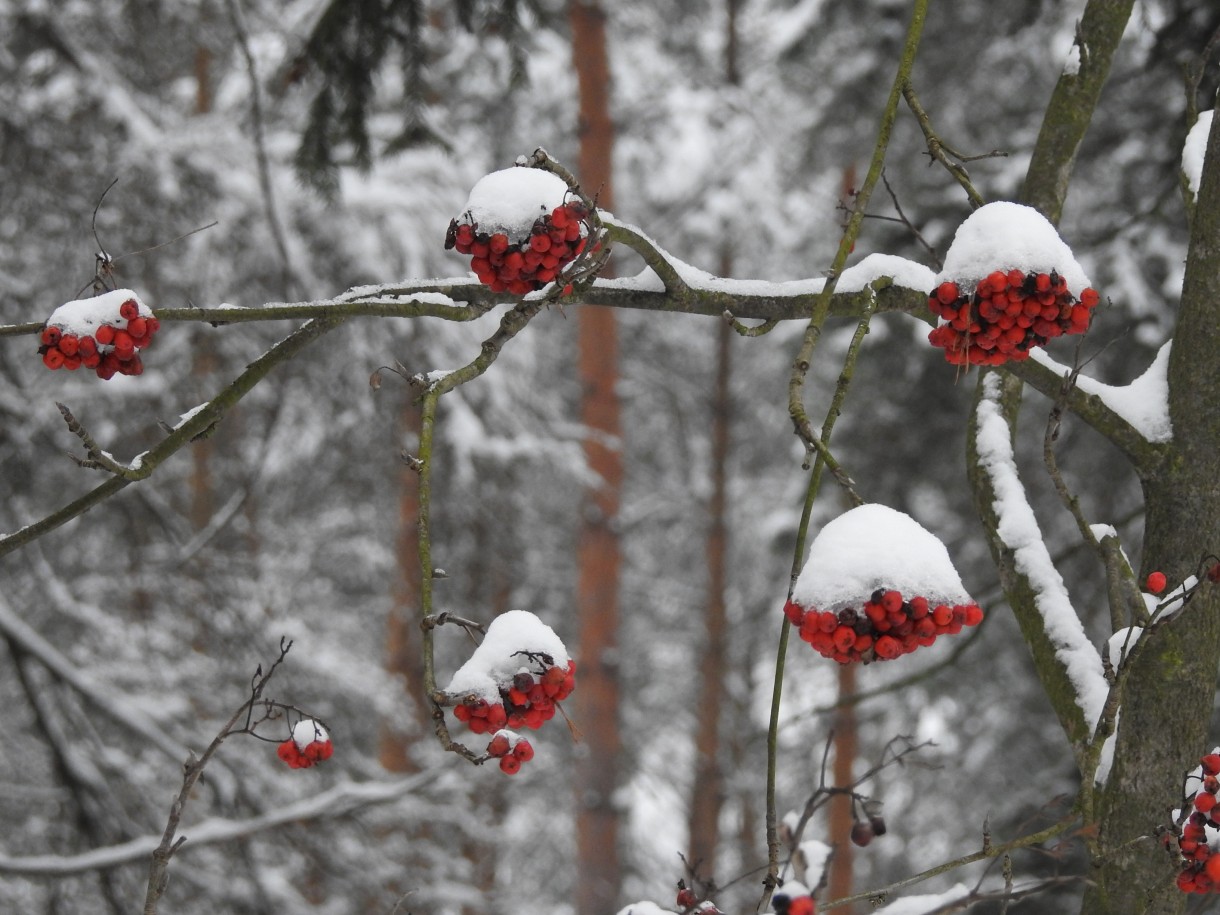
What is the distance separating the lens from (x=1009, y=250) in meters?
1.33

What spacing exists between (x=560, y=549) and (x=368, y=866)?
7.24m

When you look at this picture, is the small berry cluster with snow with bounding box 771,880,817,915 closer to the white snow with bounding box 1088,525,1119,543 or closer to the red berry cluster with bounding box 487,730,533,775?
the red berry cluster with bounding box 487,730,533,775

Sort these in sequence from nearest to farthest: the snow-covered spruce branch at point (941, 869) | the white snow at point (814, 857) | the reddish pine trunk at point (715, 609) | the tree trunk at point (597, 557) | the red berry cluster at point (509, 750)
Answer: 1. the snow-covered spruce branch at point (941, 869)
2. the red berry cluster at point (509, 750)
3. the white snow at point (814, 857)
4. the tree trunk at point (597, 557)
5. the reddish pine trunk at point (715, 609)

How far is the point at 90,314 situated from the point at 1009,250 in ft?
3.91

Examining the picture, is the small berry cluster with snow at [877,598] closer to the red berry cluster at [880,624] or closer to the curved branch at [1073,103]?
the red berry cluster at [880,624]

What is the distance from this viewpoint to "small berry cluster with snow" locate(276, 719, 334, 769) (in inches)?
66.9

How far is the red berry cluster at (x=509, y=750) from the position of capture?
1.32m

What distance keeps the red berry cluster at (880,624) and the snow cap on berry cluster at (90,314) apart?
3.09 ft

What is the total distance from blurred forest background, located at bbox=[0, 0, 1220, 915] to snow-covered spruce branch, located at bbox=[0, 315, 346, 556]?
68 centimetres

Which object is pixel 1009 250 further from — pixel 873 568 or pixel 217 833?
pixel 217 833

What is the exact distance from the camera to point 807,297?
5.41ft

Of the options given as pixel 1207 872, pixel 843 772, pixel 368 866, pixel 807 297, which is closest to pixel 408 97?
pixel 807 297

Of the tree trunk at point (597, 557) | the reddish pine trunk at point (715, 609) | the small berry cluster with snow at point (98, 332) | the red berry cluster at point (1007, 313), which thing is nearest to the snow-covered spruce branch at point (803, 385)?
the red berry cluster at point (1007, 313)

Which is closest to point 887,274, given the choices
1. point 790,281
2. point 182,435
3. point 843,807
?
point 790,281
